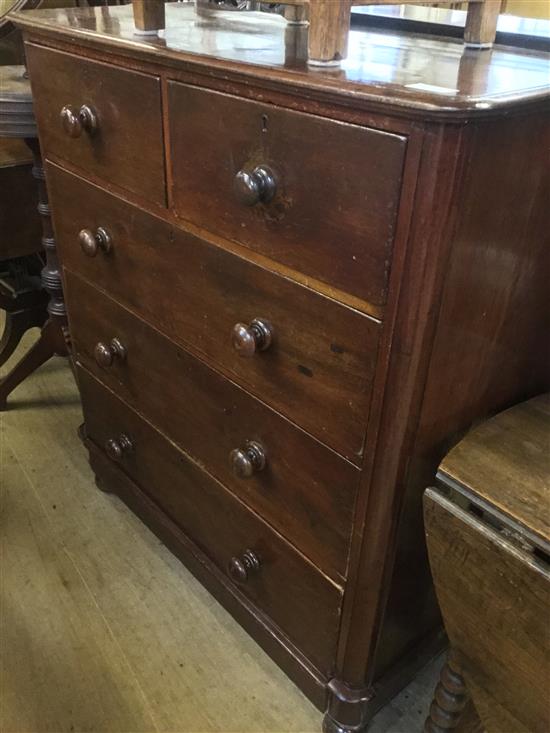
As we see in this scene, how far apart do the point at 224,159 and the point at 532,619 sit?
0.62 m

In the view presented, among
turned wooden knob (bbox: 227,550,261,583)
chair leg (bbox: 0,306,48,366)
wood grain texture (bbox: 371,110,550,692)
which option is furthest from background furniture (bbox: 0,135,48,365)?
wood grain texture (bbox: 371,110,550,692)

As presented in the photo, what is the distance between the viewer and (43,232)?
1594mm

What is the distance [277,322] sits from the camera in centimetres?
83

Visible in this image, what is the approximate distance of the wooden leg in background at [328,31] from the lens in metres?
0.67

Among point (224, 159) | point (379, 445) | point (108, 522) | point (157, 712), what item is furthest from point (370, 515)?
point (108, 522)

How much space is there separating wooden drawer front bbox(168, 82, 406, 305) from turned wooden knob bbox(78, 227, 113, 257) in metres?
0.29

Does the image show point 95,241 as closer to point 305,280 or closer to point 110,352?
point 110,352

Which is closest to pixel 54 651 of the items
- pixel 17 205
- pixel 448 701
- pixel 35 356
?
pixel 448 701

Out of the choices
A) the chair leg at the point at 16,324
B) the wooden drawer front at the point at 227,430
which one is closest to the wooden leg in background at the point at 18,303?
the chair leg at the point at 16,324

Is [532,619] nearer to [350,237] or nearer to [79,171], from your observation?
[350,237]

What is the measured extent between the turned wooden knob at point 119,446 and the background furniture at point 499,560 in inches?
29.7

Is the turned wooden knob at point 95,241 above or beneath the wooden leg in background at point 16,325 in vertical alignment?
above

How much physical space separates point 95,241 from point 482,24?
676 mm

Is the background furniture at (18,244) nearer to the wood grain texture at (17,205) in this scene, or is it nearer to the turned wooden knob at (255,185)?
the wood grain texture at (17,205)
